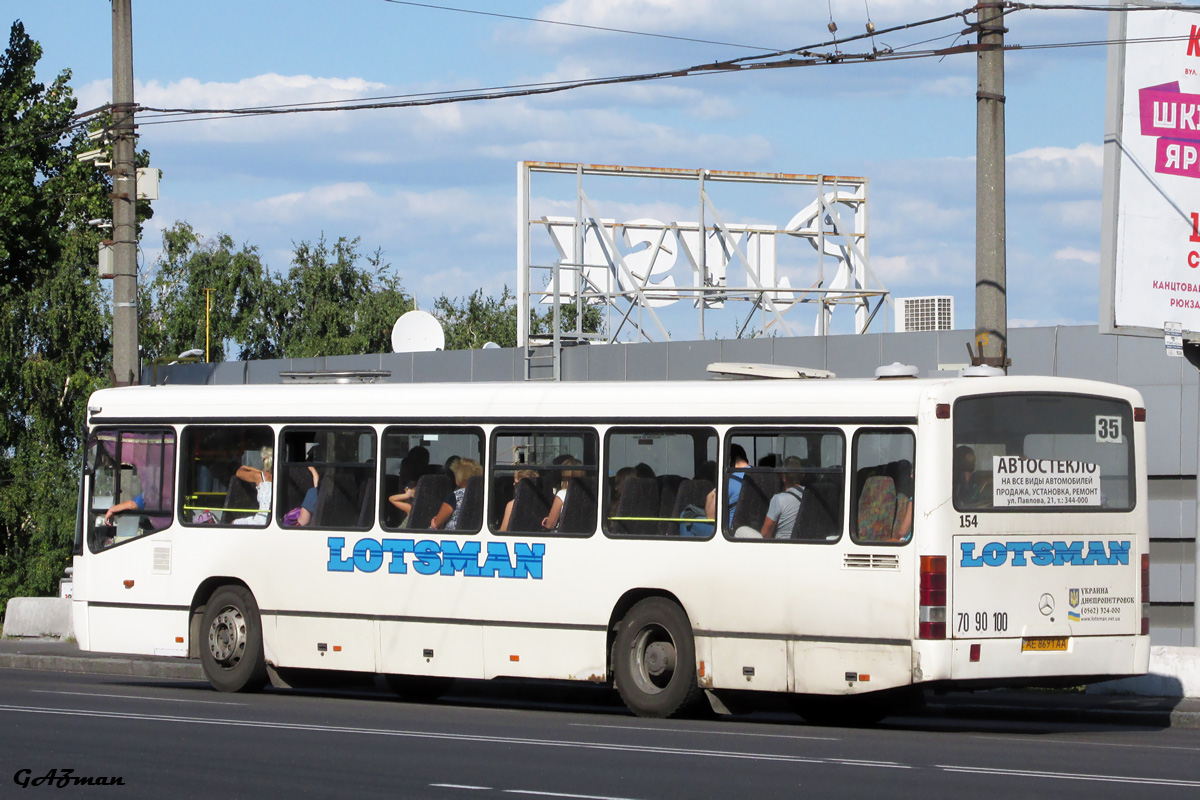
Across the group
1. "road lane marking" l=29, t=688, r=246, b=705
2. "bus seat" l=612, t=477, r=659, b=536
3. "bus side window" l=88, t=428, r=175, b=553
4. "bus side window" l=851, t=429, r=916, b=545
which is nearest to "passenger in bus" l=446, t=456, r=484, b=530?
"bus seat" l=612, t=477, r=659, b=536

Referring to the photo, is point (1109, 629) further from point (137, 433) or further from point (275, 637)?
point (137, 433)

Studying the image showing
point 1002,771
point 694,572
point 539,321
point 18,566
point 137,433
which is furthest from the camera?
point 539,321

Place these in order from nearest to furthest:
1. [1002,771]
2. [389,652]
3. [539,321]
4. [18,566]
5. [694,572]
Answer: [1002,771], [694,572], [389,652], [18,566], [539,321]

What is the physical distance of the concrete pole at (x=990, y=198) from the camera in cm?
1470

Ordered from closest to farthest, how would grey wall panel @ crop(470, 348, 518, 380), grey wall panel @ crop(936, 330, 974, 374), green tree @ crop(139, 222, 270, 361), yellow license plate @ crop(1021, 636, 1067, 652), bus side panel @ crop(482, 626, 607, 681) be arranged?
yellow license plate @ crop(1021, 636, 1067, 652) < bus side panel @ crop(482, 626, 607, 681) < grey wall panel @ crop(936, 330, 974, 374) < grey wall panel @ crop(470, 348, 518, 380) < green tree @ crop(139, 222, 270, 361)

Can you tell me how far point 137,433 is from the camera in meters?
16.5

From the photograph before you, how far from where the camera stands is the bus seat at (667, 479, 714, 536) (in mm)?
13273

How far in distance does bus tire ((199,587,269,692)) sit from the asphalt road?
63 cm

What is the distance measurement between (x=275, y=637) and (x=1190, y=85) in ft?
33.0

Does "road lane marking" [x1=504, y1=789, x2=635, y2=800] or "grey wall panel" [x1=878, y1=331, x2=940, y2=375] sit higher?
"grey wall panel" [x1=878, y1=331, x2=940, y2=375]

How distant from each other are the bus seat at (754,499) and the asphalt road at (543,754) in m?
1.53

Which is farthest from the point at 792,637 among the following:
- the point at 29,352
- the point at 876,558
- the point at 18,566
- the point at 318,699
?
the point at 29,352

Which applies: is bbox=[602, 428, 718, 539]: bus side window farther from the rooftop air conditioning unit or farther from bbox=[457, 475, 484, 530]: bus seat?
the rooftop air conditioning unit

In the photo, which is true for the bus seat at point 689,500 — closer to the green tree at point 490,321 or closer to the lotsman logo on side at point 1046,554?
the lotsman logo on side at point 1046,554
